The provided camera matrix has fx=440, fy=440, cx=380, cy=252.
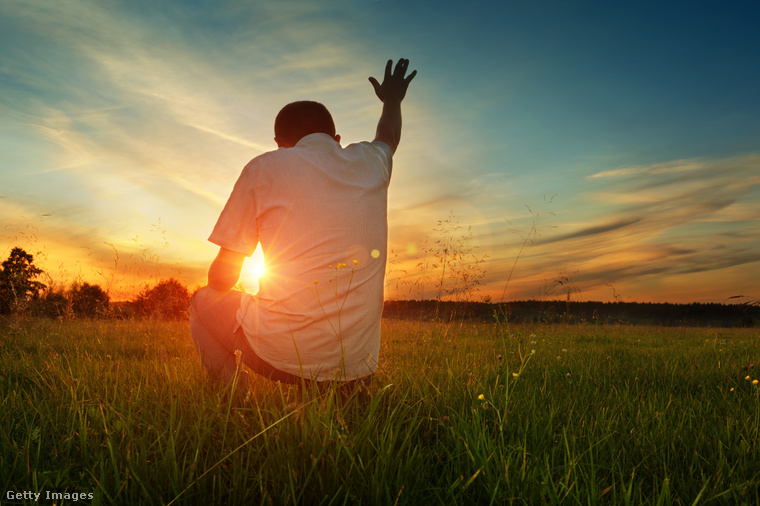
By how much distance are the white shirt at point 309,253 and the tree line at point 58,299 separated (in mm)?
5119

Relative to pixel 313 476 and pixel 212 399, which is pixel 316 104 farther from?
pixel 313 476

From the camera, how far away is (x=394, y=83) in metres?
3.32

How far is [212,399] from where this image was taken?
2494 mm

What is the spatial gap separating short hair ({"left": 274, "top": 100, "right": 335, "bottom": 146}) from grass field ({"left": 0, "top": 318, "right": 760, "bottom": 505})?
152 centimetres

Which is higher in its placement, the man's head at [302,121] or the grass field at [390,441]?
the man's head at [302,121]

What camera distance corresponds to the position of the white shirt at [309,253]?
7.46 ft

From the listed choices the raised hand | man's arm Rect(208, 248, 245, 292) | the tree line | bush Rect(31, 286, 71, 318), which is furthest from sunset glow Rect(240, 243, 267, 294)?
bush Rect(31, 286, 71, 318)

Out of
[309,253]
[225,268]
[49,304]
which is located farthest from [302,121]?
[49,304]

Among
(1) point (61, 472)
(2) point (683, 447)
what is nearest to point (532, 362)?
(2) point (683, 447)

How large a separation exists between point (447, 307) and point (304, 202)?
5594 mm

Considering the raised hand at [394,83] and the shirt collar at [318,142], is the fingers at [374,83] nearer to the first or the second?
the raised hand at [394,83]

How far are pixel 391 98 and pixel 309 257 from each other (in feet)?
5.27

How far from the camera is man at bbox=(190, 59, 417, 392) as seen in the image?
2277mm

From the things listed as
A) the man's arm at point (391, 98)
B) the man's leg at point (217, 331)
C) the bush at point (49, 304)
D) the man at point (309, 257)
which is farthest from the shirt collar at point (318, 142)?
the bush at point (49, 304)
